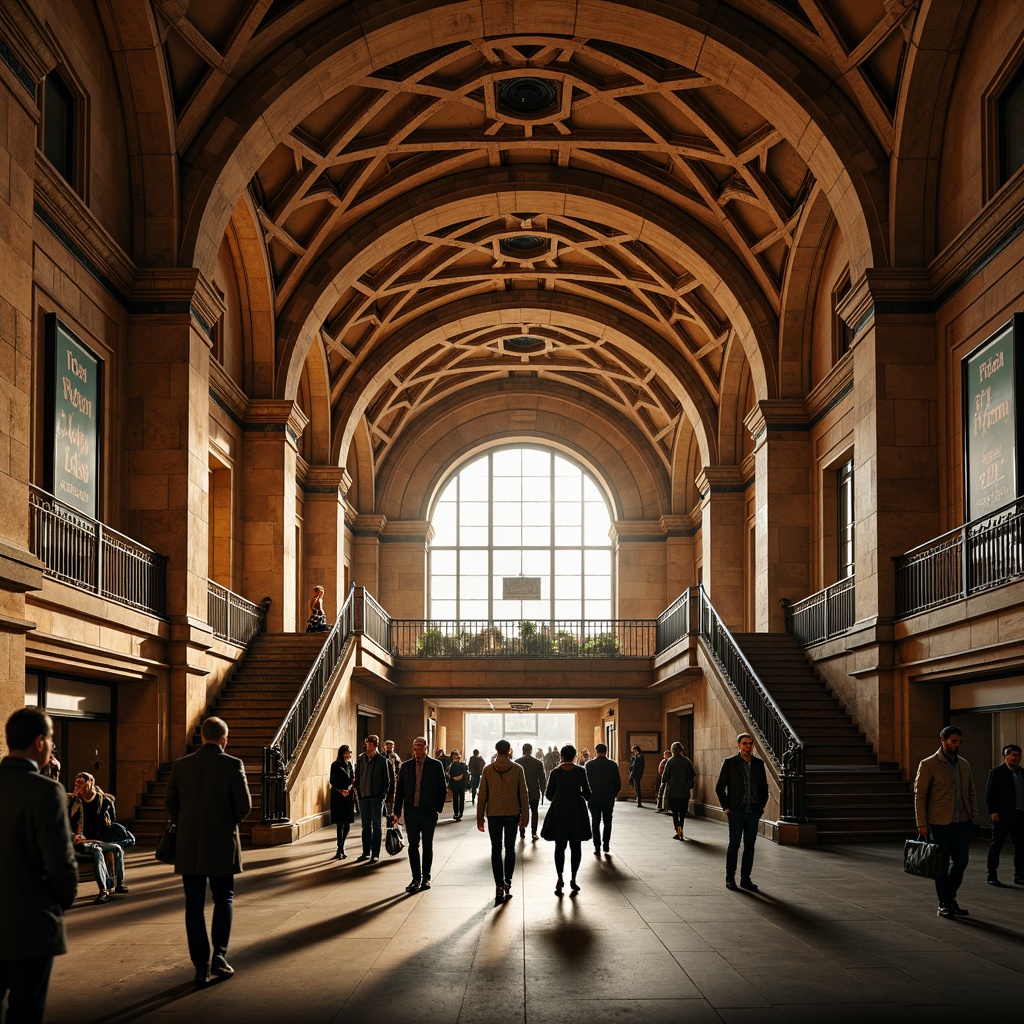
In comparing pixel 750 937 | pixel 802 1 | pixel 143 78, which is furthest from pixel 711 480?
pixel 750 937

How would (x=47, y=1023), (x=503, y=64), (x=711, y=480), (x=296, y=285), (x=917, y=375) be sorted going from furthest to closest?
1. (x=711, y=480)
2. (x=296, y=285)
3. (x=503, y=64)
4. (x=917, y=375)
5. (x=47, y=1023)

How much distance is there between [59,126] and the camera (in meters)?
15.2

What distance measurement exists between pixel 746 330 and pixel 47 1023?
21370 millimetres

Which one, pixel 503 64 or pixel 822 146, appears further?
pixel 503 64

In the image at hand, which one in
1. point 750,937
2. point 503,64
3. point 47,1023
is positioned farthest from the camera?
point 503,64

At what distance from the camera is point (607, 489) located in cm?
3994

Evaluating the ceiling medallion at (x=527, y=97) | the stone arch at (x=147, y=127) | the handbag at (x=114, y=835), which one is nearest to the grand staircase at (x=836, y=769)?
the handbag at (x=114, y=835)

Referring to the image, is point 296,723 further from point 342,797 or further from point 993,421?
point 993,421

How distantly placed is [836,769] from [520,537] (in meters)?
24.9

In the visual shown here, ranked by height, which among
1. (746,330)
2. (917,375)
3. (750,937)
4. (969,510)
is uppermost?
(746,330)

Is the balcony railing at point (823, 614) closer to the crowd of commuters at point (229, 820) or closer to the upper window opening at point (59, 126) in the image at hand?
the crowd of commuters at point (229, 820)

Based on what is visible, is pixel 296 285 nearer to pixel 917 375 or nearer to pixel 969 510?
pixel 917 375

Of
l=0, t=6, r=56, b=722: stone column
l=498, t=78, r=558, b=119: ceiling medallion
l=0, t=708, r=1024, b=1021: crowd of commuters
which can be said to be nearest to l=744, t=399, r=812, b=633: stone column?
l=498, t=78, r=558, b=119: ceiling medallion

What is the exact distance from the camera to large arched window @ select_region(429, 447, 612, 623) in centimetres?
4106
